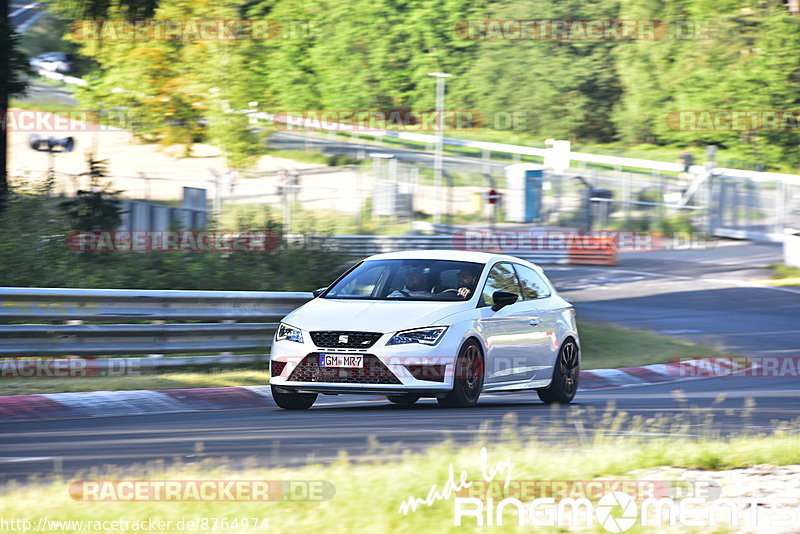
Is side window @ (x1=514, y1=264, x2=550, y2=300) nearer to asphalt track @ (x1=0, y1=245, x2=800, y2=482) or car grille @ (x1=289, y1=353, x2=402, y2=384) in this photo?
asphalt track @ (x1=0, y1=245, x2=800, y2=482)

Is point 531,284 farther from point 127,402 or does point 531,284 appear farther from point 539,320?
point 127,402

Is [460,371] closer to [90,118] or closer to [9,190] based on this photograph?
[9,190]

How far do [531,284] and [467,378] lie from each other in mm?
2076

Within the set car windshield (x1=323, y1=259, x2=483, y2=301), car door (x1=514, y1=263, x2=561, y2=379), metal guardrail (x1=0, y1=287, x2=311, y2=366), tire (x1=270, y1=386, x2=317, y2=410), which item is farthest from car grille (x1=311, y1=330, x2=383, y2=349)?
metal guardrail (x1=0, y1=287, x2=311, y2=366)

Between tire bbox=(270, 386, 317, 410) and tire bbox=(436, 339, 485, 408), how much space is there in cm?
129

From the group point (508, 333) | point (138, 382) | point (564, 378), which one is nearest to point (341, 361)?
point (508, 333)

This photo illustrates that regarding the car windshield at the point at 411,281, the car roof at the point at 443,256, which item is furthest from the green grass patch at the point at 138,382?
the car roof at the point at 443,256

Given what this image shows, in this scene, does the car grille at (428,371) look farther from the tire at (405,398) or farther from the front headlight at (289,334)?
the front headlight at (289,334)

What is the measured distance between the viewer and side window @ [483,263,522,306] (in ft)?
39.2

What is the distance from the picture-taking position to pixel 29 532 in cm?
548

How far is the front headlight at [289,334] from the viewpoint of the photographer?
36.4 ft

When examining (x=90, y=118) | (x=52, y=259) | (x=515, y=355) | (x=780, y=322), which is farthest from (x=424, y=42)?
(x=515, y=355)

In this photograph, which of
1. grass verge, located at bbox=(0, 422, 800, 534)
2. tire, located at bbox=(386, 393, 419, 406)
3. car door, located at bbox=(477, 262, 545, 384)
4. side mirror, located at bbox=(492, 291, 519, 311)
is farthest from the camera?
side mirror, located at bbox=(492, 291, 519, 311)

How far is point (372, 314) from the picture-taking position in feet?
36.2
